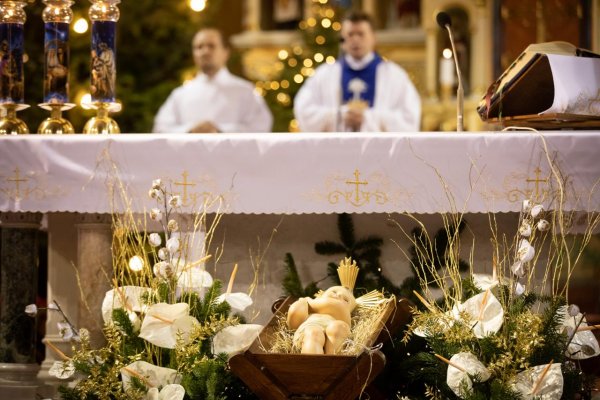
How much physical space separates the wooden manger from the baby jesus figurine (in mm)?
101

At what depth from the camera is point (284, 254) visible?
14.8 feet

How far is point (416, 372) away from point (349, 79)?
13.5ft

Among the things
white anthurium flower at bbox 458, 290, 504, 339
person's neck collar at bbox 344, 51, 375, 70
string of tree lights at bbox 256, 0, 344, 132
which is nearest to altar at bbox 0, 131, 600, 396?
white anthurium flower at bbox 458, 290, 504, 339

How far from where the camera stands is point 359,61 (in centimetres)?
767

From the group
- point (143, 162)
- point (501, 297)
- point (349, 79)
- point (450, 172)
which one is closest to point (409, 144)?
point (450, 172)

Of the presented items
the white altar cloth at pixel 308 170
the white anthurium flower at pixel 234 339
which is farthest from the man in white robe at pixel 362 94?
the white anthurium flower at pixel 234 339

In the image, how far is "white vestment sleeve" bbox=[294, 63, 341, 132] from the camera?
24.4 ft

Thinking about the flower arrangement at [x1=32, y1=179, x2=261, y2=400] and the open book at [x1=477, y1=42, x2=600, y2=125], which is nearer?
the flower arrangement at [x1=32, y1=179, x2=261, y2=400]

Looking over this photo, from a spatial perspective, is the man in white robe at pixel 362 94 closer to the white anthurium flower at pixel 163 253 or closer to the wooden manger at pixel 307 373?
the white anthurium flower at pixel 163 253

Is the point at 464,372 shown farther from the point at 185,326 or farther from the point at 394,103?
the point at 394,103

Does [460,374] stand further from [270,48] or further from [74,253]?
[270,48]

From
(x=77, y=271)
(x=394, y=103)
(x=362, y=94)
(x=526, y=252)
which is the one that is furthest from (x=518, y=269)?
(x=362, y=94)

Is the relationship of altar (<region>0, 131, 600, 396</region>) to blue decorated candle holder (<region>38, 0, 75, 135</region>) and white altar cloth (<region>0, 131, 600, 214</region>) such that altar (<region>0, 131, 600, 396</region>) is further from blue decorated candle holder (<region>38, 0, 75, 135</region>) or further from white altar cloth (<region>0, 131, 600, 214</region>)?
blue decorated candle holder (<region>38, 0, 75, 135</region>)

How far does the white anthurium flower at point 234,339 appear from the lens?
3.88 meters
